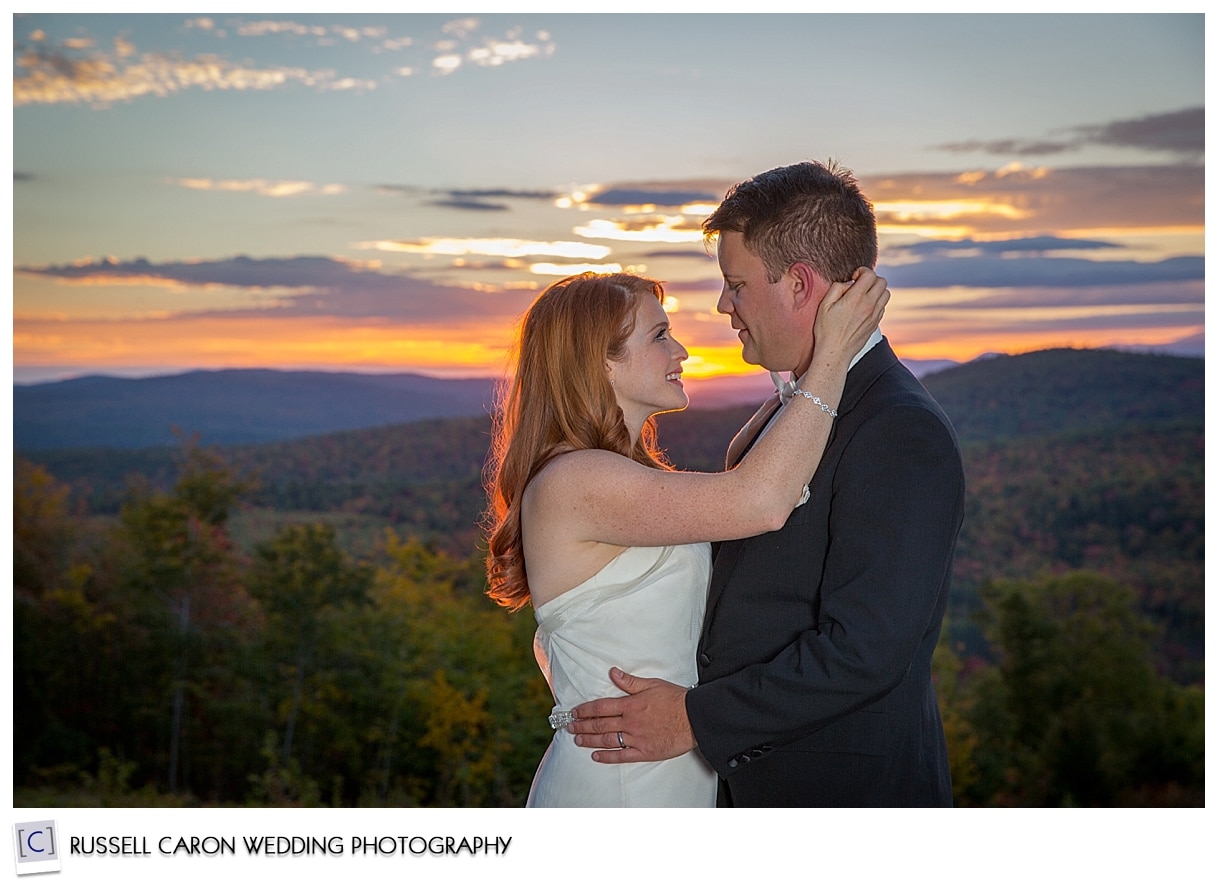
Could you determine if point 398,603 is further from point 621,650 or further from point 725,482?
point 725,482

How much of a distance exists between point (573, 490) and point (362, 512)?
1056 cm

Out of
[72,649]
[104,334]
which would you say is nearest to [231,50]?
[104,334]

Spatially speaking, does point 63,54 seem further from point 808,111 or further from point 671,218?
point 808,111

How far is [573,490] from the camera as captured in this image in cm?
241

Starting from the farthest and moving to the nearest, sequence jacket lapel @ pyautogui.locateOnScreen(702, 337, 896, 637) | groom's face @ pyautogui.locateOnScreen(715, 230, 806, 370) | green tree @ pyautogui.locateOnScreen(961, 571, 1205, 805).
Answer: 1. green tree @ pyautogui.locateOnScreen(961, 571, 1205, 805)
2. groom's face @ pyautogui.locateOnScreen(715, 230, 806, 370)
3. jacket lapel @ pyautogui.locateOnScreen(702, 337, 896, 637)

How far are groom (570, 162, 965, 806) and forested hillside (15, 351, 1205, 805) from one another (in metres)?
9.45

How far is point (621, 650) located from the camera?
2.53m

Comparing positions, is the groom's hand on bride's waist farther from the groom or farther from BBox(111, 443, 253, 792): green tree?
BBox(111, 443, 253, 792): green tree

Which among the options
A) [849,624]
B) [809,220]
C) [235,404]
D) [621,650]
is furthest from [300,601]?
[849,624]

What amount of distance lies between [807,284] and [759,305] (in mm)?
121
